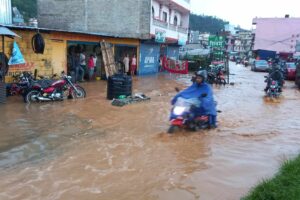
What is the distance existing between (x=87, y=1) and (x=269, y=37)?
39.8 m

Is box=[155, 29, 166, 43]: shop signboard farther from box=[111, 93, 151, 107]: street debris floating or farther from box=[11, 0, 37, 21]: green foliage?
box=[11, 0, 37, 21]: green foliage

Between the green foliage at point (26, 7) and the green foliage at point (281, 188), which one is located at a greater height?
the green foliage at point (26, 7)

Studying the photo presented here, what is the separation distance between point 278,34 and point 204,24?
2112 inches

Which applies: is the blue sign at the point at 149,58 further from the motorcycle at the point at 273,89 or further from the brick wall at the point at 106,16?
the motorcycle at the point at 273,89

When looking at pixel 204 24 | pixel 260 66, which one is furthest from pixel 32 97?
pixel 204 24

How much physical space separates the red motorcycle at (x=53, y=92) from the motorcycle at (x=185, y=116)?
5143 millimetres

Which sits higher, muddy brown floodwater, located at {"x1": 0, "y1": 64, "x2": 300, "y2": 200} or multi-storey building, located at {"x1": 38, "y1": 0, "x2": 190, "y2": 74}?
multi-storey building, located at {"x1": 38, "y1": 0, "x2": 190, "y2": 74}

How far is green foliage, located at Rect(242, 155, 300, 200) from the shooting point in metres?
3.82

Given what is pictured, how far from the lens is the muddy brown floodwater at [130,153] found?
4.55 metres

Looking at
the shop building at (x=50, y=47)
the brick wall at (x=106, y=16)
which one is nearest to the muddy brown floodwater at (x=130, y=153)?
the shop building at (x=50, y=47)

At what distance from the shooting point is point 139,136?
23.9ft

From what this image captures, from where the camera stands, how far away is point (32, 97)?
1087 centimetres

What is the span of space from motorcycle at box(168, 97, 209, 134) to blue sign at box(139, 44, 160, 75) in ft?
53.5

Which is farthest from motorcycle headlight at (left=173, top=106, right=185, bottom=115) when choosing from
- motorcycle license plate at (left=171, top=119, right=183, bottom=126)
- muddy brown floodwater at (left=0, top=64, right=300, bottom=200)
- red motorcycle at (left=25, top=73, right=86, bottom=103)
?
red motorcycle at (left=25, top=73, right=86, bottom=103)
